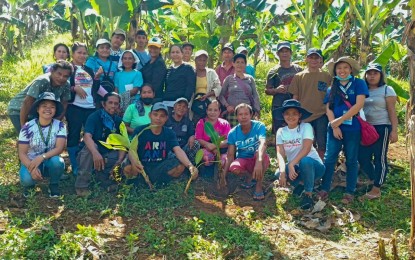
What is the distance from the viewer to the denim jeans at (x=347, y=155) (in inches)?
178

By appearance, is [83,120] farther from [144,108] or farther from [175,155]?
[175,155]

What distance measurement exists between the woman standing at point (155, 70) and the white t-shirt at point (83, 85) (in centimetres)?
81

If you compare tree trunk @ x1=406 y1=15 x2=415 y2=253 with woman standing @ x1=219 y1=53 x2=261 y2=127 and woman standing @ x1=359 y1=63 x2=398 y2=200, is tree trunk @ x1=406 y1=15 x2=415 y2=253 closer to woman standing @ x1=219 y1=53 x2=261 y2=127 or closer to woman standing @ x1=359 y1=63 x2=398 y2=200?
woman standing @ x1=359 y1=63 x2=398 y2=200

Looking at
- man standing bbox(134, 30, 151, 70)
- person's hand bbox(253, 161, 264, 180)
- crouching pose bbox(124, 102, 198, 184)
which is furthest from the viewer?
man standing bbox(134, 30, 151, 70)

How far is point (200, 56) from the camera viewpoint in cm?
556

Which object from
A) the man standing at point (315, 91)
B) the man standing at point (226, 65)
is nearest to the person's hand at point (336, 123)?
the man standing at point (315, 91)

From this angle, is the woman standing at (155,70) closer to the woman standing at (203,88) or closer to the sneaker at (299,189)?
the woman standing at (203,88)

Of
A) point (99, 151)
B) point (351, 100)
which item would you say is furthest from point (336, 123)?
point (99, 151)

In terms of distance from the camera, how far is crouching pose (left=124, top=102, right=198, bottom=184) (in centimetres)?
472

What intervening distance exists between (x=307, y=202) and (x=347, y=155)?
691 millimetres

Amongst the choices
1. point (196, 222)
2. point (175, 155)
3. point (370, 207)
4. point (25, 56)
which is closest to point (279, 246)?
point (196, 222)

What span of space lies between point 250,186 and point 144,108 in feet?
5.37

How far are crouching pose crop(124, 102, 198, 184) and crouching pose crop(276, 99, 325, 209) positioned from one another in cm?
110

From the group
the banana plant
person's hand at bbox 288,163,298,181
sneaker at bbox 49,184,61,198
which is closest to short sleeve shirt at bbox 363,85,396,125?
person's hand at bbox 288,163,298,181
